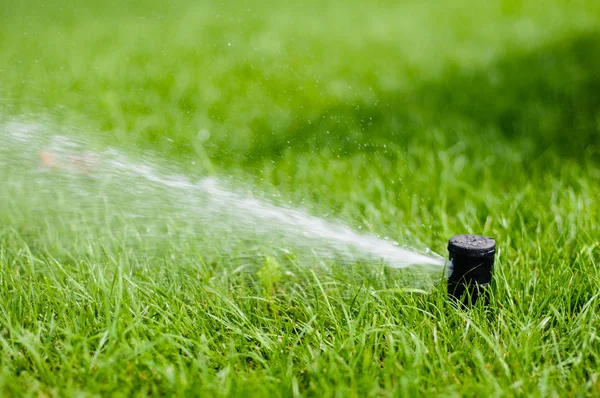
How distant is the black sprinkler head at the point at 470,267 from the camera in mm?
2115

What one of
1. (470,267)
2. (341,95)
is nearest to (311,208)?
(470,267)

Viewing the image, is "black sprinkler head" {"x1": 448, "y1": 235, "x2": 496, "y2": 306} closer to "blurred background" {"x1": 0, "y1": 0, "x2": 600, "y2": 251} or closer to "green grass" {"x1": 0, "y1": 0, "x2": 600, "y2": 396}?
"green grass" {"x1": 0, "y1": 0, "x2": 600, "y2": 396}

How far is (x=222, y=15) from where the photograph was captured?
288 inches

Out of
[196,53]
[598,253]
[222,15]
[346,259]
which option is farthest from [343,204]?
[222,15]

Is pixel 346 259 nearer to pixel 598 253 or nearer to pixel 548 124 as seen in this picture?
pixel 598 253

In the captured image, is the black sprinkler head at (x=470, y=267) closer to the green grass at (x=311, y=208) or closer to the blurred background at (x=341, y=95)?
the green grass at (x=311, y=208)

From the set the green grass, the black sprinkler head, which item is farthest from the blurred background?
the black sprinkler head

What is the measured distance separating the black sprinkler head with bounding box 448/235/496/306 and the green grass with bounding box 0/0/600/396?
80 mm

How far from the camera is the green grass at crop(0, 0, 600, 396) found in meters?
1.97

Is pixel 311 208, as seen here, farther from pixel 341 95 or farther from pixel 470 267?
pixel 341 95

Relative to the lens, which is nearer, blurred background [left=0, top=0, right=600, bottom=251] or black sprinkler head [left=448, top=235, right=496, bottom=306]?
black sprinkler head [left=448, top=235, right=496, bottom=306]

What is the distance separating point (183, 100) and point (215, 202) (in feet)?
6.57

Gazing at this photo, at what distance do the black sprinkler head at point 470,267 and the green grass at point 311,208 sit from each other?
0.26 ft

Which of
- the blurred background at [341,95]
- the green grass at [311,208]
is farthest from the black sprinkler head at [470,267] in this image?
the blurred background at [341,95]
